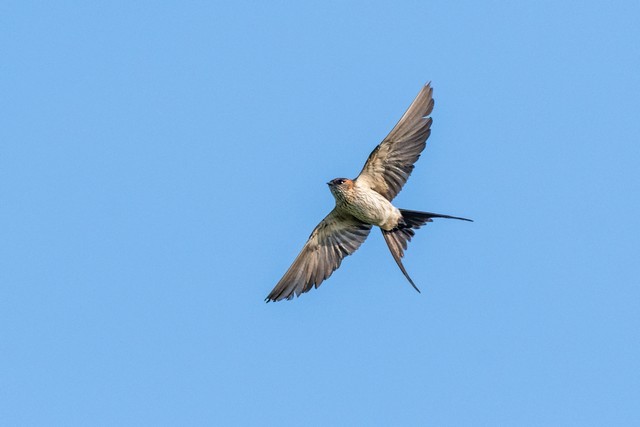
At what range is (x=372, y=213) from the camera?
16266 millimetres

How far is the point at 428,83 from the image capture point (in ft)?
52.1

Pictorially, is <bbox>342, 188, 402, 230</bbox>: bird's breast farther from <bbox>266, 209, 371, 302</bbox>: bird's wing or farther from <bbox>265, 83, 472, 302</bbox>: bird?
<bbox>266, 209, 371, 302</bbox>: bird's wing

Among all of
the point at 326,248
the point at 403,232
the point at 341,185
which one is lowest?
the point at 403,232

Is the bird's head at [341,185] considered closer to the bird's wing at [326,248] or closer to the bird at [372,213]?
the bird at [372,213]

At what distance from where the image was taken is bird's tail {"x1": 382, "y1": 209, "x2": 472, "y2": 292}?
52.6 ft

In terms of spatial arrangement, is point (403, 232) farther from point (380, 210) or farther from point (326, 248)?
point (326, 248)

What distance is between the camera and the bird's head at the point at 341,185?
16156 mm

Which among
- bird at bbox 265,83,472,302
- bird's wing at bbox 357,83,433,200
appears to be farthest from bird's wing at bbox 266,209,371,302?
bird's wing at bbox 357,83,433,200

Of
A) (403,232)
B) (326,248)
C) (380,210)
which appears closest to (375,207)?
(380,210)

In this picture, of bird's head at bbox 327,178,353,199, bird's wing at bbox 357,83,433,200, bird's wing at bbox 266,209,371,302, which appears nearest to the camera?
bird's wing at bbox 357,83,433,200

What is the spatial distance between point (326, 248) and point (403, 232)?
1.37m

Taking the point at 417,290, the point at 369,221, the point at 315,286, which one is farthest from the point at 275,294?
the point at 417,290

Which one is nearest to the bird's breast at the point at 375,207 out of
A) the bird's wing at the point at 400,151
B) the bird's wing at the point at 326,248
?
the bird's wing at the point at 400,151

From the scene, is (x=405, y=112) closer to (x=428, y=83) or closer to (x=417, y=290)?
(x=428, y=83)
